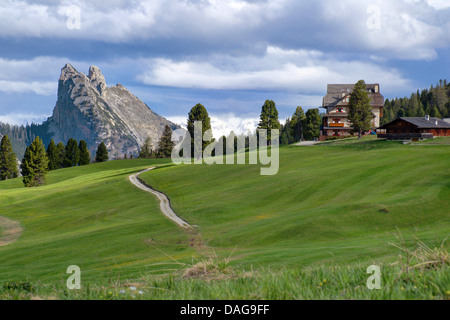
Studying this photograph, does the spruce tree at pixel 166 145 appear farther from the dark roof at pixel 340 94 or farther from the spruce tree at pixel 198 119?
the dark roof at pixel 340 94

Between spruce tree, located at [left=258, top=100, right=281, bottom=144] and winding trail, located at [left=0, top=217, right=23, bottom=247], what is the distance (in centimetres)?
8202

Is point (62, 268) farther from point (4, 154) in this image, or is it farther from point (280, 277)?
point (4, 154)

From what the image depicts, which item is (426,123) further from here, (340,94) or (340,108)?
(340,94)

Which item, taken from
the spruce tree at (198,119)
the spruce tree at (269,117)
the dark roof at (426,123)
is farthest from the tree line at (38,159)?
the dark roof at (426,123)

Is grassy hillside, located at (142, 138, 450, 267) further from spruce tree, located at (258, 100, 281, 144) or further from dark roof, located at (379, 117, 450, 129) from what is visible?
spruce tree, located at (258, 100, 281, 144)

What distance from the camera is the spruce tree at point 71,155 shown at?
537 feet

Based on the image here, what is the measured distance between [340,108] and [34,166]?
89437 millimetres

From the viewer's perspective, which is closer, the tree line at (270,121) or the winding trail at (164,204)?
the winding trail at (164,204)

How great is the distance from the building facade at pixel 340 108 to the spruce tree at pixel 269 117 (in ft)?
48.7

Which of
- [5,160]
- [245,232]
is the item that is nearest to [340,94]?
[5,160]

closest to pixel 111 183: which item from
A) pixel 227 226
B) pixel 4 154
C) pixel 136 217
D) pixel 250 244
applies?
pixel 136 217

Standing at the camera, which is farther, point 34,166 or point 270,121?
point 270,121

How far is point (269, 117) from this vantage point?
413 ft

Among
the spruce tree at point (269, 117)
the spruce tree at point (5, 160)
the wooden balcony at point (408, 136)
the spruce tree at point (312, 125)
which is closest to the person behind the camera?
the wooden balcony at point (408, 136)
